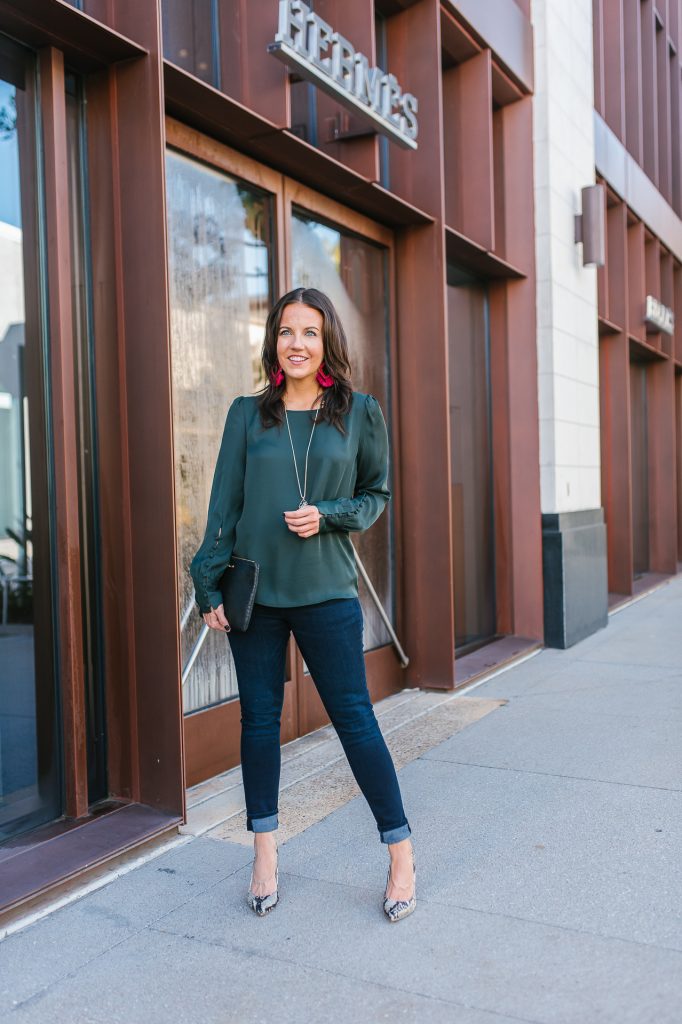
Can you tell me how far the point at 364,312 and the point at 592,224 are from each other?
3.13 m

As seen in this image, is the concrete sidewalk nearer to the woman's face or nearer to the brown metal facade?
the woman's face

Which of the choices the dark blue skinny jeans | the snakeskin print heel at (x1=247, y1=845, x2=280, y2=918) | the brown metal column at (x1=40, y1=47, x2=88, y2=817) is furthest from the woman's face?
the snakeskin print heel at (x1=247, y1=845, x2=280, y2=918)

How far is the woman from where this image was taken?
120 inches

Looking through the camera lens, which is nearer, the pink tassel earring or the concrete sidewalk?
the concrete sidewalk

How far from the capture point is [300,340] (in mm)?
3057

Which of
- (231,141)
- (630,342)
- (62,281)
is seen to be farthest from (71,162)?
(630,342)

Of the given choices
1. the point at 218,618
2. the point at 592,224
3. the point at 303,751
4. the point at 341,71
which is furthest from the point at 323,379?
the point at 592,224

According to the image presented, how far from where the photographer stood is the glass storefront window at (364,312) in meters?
5.59

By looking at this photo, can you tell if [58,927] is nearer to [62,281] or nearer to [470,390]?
[62,281]

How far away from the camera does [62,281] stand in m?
3.63

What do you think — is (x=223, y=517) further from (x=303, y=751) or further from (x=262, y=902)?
(x=303, y=751)

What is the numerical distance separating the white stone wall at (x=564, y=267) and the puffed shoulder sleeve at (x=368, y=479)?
4.76 metres

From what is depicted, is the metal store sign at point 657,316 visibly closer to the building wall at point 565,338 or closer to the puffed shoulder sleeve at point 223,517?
the building wall at point 565,338

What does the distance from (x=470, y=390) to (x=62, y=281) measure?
449cm
